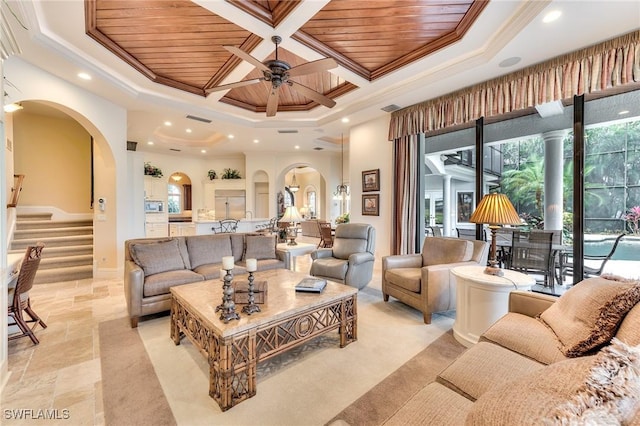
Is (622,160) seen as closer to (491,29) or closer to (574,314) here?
(491,29)

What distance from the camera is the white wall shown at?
527 centimetres

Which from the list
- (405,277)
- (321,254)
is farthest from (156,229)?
(405,277)

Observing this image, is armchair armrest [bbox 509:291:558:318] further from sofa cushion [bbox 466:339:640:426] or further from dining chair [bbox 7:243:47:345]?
dining chair [bbox 7:243:47:345]

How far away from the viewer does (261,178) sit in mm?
9352

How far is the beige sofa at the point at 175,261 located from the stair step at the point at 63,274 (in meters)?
2.26

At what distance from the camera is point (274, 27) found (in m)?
2.81

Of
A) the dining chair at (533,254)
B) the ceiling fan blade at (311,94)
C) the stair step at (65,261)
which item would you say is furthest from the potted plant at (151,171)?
the dining chair at (533,254)

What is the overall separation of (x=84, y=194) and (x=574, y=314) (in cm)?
850

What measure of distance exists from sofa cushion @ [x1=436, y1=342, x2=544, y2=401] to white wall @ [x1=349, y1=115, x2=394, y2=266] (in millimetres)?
3742

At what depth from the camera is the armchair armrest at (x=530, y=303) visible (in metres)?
1.93

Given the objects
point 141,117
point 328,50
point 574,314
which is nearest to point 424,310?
point 574,314

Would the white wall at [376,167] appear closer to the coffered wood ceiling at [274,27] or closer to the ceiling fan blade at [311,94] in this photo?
the coffered wood ceiling at [274,27]

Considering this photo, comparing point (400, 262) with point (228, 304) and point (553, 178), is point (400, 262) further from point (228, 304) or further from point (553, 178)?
point (228, 304)

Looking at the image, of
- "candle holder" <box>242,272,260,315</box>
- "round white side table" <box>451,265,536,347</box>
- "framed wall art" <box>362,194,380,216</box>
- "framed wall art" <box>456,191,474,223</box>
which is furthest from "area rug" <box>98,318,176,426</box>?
"framed wall art" <box>456,191,474,223</box>
